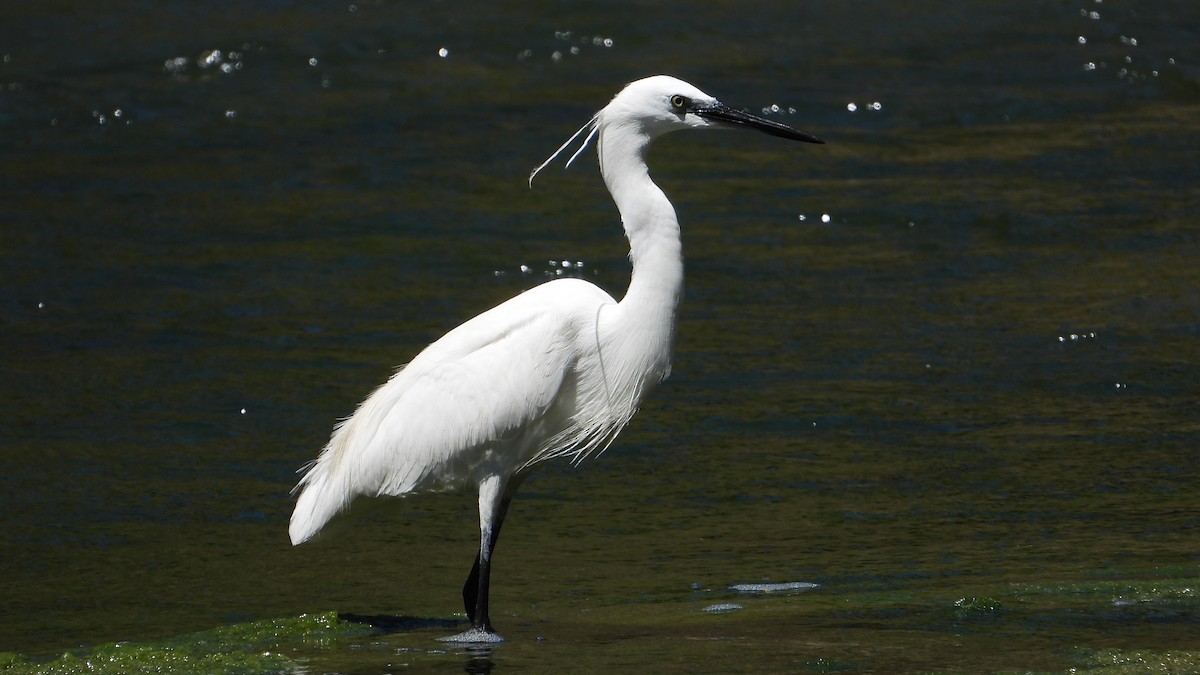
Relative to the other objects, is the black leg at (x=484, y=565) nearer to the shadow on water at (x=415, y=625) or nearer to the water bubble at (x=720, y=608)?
the shadow on water at (x=415, y=625)

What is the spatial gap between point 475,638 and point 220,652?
0.76 meters

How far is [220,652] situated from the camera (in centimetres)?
469

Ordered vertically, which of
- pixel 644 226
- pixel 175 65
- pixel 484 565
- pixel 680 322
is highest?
pixel 175 65

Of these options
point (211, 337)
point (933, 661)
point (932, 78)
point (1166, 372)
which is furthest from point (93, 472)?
point (932, 78)

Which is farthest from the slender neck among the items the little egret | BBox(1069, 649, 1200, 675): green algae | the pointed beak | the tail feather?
BBox(1069, 649, 1200, 675): green algae

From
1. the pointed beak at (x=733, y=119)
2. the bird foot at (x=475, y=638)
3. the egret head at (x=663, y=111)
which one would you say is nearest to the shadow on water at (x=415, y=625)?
the bird foot at (x=475, y=638)

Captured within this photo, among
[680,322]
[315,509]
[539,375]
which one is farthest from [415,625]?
[680,322]

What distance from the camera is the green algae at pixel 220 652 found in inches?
177

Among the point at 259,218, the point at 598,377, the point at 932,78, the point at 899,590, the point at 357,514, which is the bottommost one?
the point at 899,590

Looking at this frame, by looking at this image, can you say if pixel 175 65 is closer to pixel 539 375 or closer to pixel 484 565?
pixel 539 375

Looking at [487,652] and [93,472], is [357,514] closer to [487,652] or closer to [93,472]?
[487,652]

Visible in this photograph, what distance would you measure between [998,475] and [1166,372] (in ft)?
6.20

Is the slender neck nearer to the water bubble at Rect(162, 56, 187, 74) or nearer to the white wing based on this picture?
the white wing

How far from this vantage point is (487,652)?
4629 mm
